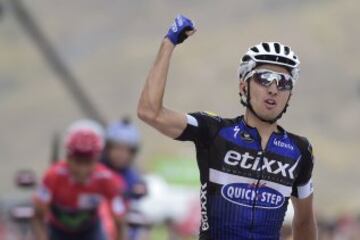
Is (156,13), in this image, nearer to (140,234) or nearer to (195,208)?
(195,208)

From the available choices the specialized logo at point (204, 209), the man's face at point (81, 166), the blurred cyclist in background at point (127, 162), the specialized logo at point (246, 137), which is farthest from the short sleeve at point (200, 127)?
the blurred cyclist in background at point (127, 162)

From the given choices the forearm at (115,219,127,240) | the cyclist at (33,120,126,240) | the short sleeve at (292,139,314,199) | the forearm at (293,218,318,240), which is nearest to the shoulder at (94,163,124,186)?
the cyclist at (33,120,126,240)

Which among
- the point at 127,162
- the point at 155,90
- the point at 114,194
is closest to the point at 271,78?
the point at 155,90

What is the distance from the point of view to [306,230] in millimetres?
8227

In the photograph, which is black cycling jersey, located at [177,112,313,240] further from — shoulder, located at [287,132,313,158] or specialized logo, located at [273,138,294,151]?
shoulder, located at [287,132,313,158]

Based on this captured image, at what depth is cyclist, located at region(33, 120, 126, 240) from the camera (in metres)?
12.8

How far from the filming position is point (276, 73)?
25.8ft

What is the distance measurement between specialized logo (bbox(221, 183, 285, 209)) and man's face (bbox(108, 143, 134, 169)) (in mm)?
7293

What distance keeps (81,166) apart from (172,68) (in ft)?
197

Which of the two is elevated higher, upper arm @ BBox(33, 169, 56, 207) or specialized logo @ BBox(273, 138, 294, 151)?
specialized logo @ BBox(273, 138, 294, 151)

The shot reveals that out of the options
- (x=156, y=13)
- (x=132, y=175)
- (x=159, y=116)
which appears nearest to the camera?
(x=159, y=116)

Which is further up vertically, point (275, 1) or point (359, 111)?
point (275, 1)

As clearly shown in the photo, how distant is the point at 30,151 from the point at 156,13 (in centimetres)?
1525

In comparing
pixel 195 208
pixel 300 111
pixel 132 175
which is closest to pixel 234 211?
pixel 132 175
